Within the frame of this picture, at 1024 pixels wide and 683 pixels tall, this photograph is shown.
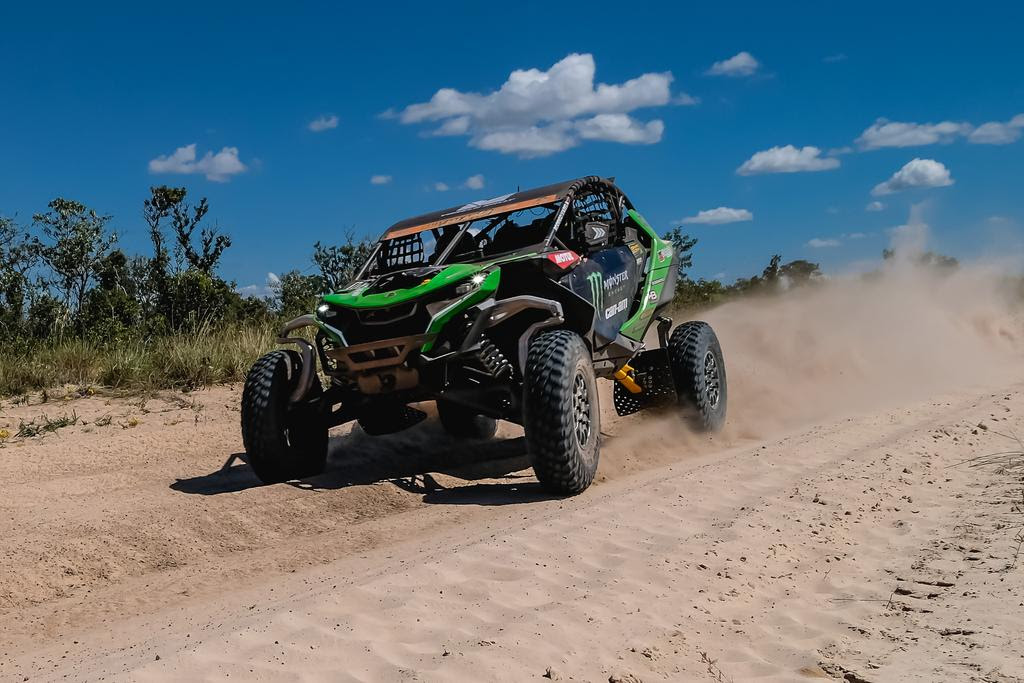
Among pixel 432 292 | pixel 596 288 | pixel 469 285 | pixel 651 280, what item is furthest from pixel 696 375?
pixel 432 292

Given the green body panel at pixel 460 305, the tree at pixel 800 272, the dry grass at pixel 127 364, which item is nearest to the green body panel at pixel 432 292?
the green body panel at pixel 460 305

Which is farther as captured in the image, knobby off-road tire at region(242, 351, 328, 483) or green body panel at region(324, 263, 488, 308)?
knobby off-road tire at region(242, 351, 328, 483)

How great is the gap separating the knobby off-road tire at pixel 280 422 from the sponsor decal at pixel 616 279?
2315mm

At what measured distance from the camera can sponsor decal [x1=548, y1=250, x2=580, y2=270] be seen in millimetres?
6413

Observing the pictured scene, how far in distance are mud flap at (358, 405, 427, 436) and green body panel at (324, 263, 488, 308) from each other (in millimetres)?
1063

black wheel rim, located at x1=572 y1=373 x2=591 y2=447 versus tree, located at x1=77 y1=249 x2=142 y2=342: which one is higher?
tree, located at x1=77 y1=249 x2=142 y2=342

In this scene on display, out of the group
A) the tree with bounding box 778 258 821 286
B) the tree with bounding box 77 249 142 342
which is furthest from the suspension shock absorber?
the tree with bounding box 778 258 821 286

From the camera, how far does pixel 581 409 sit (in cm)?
606

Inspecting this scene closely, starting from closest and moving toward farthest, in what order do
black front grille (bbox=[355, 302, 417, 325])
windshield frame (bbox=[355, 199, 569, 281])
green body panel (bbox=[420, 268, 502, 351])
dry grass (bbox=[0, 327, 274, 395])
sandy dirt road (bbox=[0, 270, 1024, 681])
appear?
sandy dirt road (bbox=[0, 270, 1024, 681])
green body panel (bbox=[420, 268, 502, 351])
black front grille (bbox=[355, 302, 417, 325])
windshield frame (bbox=[355, 199, 569, 281])
dry grass (bbox=[0, 327, 274, 395])

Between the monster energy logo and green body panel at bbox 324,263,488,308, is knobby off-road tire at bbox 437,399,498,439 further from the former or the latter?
green body panel at bbox 324,263,488,308

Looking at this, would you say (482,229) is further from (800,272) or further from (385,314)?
(800,272)

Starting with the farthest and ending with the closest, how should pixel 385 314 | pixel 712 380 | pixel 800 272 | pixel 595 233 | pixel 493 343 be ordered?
pixel 800 272
pixel 712 380
pixel 595 233
pixel 493 343
pixel 385 314

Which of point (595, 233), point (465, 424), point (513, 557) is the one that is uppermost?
point (595, 233)

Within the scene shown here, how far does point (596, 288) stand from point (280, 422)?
247cm
